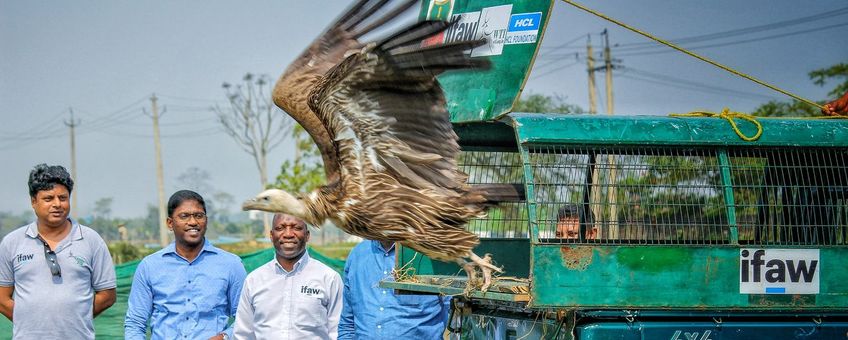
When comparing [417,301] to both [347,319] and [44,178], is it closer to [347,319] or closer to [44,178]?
[347,319]

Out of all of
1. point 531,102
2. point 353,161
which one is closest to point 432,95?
point 353,161

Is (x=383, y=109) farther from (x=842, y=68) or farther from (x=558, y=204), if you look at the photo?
(x=842, y=68)

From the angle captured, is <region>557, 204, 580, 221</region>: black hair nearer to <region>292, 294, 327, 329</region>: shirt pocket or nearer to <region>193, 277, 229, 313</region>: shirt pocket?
<region>292, 294, 327, 329</region>: shirt pocket

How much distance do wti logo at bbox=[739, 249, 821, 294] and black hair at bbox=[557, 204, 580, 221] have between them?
961 millimetres

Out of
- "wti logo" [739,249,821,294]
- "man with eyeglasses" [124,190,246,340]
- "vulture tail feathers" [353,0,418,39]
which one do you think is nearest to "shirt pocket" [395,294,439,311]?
"man with eyeglasses" [124,190,246,340]

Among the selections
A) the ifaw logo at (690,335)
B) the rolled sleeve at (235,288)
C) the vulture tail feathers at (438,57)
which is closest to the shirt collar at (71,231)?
the rolled sleeve at (235,288)

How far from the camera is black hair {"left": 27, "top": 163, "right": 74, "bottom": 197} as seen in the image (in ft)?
19.0

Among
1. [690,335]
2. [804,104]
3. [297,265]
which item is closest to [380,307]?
[297,265]

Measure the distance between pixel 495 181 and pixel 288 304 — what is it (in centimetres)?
204

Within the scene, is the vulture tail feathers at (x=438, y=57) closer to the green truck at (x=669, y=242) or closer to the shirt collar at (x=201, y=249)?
the green truck at (x=669, y=242)

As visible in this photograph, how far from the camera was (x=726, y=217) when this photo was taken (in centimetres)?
536

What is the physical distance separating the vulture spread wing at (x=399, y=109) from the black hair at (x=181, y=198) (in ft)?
2.95

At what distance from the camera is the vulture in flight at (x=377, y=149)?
5863 mm

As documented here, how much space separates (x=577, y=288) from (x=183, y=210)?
2465 mm
